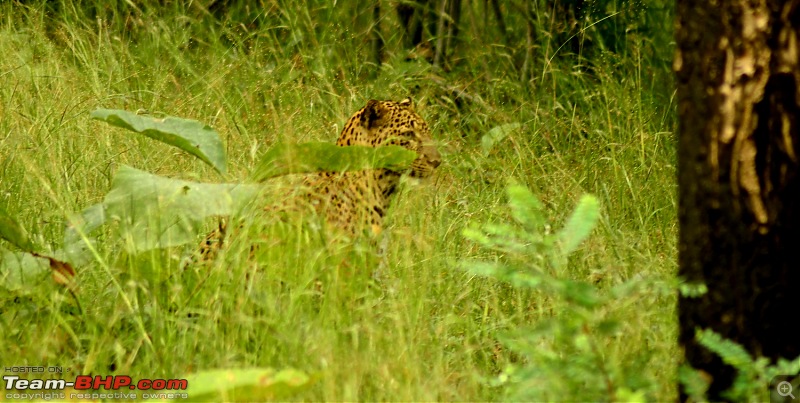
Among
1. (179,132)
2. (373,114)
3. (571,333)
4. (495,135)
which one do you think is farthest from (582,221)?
(495,135)

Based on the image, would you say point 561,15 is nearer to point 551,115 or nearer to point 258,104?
point 551,115

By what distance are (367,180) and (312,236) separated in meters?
0.73

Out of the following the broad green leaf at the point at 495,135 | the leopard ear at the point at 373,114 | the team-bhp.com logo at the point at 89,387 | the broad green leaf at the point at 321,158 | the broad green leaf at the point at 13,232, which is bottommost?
the team-bhp.com logo at the point at 89,387

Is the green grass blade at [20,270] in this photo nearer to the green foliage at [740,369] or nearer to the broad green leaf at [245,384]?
the broad green leaf at [245,384]

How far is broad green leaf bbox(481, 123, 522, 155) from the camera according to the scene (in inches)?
205

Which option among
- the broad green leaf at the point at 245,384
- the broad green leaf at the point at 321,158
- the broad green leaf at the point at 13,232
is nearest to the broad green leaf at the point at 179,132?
the broad green leaf at the point at 321,158

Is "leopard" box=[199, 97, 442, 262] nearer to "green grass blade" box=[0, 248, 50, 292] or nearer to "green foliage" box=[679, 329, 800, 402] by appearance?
"green grass blade" box=[0, 248, 50, 292]

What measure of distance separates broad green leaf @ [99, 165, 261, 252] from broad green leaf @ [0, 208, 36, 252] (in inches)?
8.1

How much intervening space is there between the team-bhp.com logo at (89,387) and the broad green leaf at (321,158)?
866 millimetres

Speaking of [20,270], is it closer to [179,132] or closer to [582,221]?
[179,132]

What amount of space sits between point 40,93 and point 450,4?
7.29ft

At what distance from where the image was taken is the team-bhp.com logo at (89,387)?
116 inches

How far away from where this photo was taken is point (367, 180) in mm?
4348

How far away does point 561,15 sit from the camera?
6.04 metres
